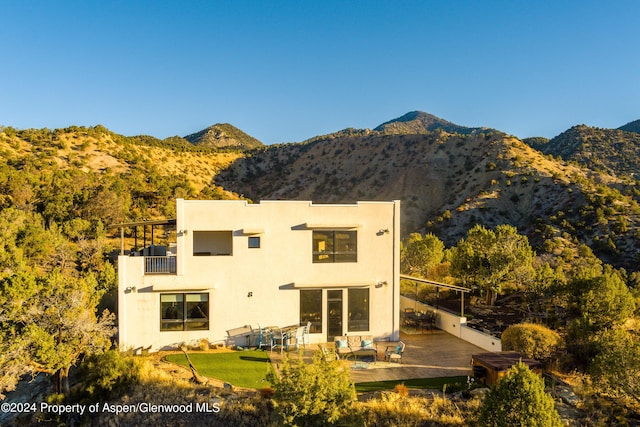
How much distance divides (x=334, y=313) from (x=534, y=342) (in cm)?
676

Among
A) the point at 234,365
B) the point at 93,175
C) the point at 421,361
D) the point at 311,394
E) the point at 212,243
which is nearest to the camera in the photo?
the point at 311,394

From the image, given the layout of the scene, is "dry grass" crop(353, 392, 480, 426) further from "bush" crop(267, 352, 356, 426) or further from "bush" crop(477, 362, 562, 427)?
"bush" crop(477, 362, 562, 427)

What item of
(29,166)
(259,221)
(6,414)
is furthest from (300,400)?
(29,166)

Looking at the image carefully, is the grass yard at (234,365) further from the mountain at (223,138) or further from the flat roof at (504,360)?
the mountain at (223,138)

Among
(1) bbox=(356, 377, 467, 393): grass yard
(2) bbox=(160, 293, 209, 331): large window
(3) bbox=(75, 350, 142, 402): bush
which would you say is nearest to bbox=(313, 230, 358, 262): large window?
(2) bbox=(160, 293, 209, 331): large window

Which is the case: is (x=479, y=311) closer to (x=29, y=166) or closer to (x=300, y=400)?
(x=300, y=400)

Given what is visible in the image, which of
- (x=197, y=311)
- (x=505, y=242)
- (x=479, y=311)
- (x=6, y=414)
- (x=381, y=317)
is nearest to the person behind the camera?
(x=6, y=414)

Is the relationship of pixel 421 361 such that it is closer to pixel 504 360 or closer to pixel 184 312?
pixel 504 360

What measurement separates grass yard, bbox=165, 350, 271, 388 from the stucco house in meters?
0.99

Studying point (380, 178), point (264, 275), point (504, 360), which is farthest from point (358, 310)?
point (380, 178)

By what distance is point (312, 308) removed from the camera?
51.2ft

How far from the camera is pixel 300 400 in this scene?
29.5ft

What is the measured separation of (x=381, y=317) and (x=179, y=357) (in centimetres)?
744

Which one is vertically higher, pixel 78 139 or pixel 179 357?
pixel 78 139
